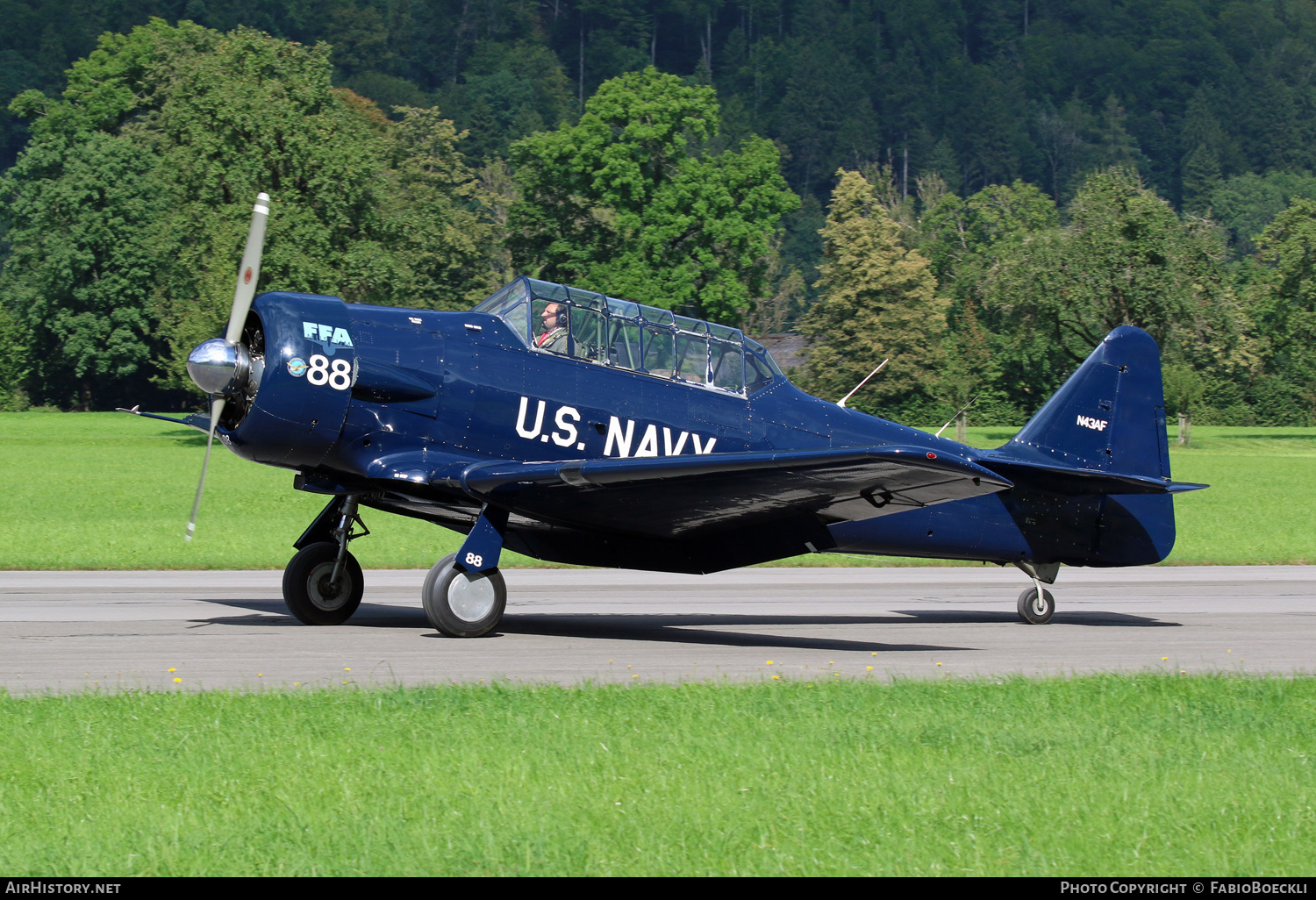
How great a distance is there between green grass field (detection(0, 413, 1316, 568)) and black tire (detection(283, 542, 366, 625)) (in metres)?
5.94

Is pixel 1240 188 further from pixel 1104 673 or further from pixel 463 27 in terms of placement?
pixel 1104 673

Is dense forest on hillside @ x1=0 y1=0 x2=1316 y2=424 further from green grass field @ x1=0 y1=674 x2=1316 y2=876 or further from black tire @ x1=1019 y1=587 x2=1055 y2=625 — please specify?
green grass field @ x1=0 y1=674 x2=1316 y2=876

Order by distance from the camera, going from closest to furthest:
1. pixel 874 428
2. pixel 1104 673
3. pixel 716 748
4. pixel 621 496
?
pixel 716 748, pixel 1104 673, pixel 621 496, pixel 874 428

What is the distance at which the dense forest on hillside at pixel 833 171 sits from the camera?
59344 mm

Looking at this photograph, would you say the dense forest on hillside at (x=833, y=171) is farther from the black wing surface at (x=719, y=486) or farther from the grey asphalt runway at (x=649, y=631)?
the black wing surface at (x=719, y=486)

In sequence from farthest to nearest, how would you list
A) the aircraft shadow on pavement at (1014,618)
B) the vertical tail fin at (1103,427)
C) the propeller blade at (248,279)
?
the vertical tail fin at (1103,427) → the aircraft shadow on pavement at (1014,618) → the propeller blade at (248,279)

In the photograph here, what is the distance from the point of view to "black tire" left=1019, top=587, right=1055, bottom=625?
13.4 m

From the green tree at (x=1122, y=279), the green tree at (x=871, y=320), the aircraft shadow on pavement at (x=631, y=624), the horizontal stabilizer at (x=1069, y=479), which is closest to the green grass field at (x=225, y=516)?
the aircraft shadow on pavement at (x=631, y=624)

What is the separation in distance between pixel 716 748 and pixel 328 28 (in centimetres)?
15774

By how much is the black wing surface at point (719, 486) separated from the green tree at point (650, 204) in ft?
165

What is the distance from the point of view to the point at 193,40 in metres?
74.9

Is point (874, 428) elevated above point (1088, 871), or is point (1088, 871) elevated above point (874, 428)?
point (874, 428)

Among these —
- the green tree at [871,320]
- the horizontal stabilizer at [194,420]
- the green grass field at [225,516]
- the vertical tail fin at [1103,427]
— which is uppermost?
the green tree at [871,320]
